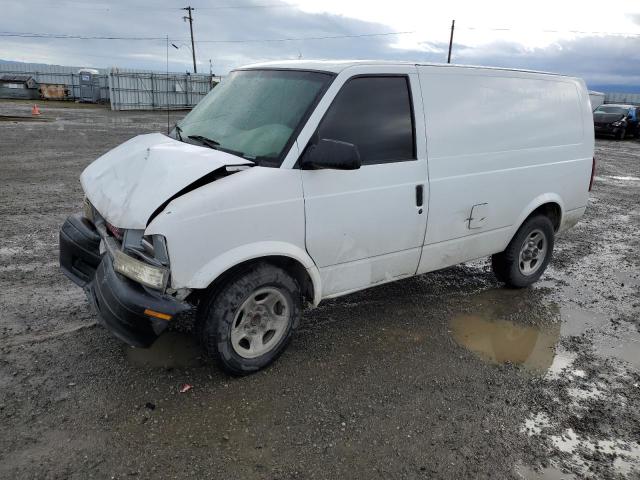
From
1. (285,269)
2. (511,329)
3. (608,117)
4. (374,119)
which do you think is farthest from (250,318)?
(608,117)

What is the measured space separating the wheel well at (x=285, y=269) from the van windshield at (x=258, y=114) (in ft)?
2.11

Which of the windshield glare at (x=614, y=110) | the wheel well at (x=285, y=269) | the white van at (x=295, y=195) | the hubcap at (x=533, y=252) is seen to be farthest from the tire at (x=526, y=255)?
the windshield glare at (x=614, y=110)

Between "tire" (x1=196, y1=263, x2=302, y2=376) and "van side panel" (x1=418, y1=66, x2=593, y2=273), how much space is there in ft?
4.43

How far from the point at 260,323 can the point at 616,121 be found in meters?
26.8

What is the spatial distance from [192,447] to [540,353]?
9.29ft

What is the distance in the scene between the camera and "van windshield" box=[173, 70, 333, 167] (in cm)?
343

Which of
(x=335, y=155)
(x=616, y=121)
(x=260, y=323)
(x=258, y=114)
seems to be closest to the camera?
(x=335, y=155)

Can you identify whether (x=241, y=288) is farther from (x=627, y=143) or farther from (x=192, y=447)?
(x=627, y=143)

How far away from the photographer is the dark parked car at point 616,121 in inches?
981

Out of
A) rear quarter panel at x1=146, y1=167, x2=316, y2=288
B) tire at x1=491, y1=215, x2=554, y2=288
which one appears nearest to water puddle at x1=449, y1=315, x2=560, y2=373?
tire at x1=491, y1=215, x2=554, y2=288

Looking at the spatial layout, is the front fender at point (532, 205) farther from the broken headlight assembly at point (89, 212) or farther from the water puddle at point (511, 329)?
the broken headlight assembly at point (89, 212)

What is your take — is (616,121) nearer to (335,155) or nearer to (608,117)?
(608,117)

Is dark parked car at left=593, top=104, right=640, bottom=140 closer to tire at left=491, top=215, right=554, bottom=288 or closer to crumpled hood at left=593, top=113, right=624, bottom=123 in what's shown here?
crumpled hood at left=593, top=113, right=624, bottom=123

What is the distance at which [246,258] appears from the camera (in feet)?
10.3
